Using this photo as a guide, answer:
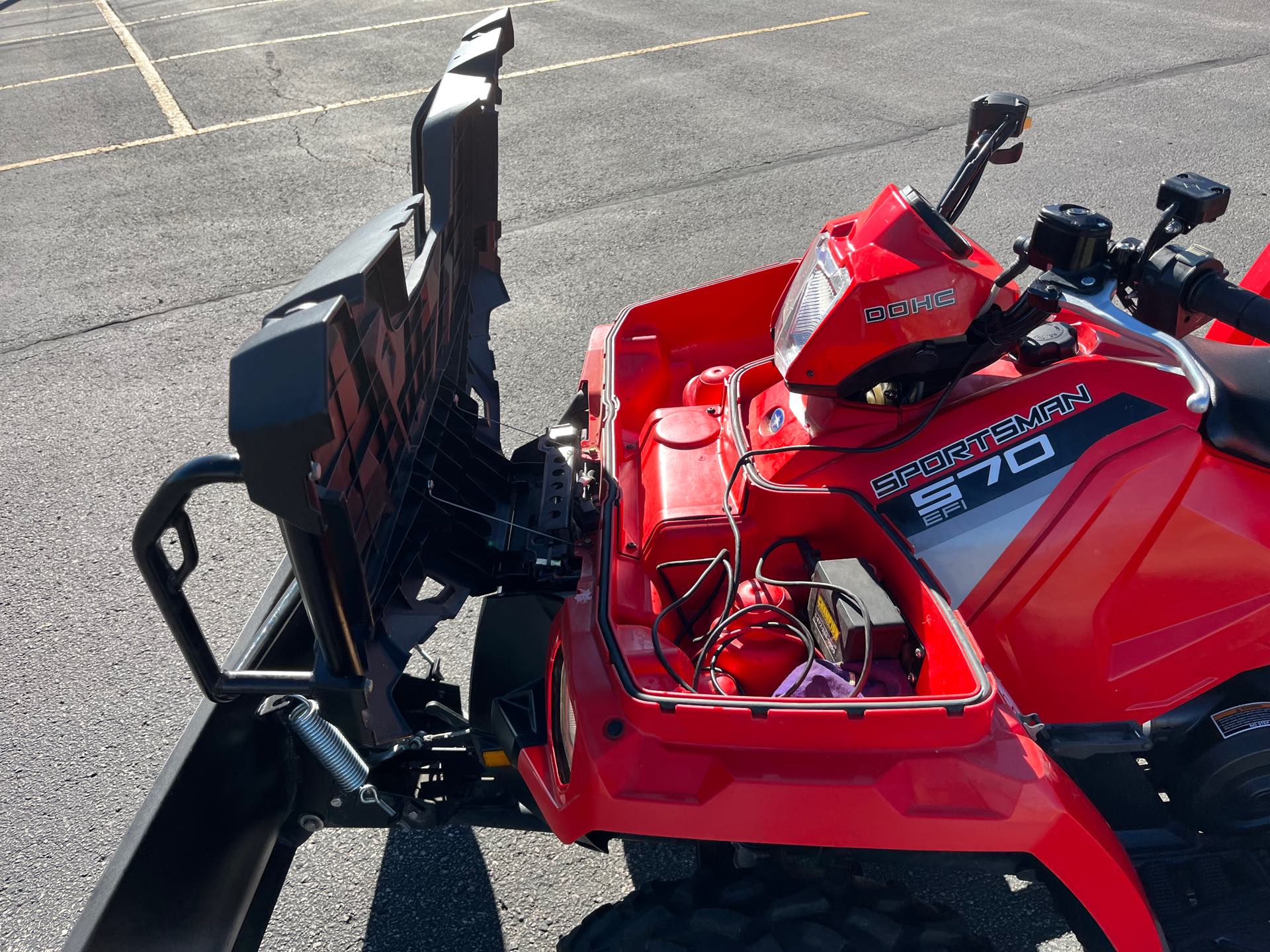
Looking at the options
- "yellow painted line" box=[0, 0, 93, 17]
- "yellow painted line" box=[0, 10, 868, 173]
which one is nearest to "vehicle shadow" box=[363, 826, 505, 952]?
"yellow painted line" box=[0, 10, 868, 173]

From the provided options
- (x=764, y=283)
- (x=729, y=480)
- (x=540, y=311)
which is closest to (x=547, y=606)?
(x=729, y=480)

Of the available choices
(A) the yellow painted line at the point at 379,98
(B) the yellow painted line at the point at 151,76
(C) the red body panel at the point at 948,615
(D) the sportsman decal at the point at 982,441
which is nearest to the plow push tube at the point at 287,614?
(C) the red body panel at the point at 948,615

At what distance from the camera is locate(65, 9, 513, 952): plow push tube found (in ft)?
5.59

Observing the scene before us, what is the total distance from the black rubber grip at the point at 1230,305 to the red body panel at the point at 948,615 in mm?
195

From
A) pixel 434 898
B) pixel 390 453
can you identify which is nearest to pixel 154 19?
pixel 390 453

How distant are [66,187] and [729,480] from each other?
25.4ft

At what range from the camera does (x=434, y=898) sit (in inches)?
115

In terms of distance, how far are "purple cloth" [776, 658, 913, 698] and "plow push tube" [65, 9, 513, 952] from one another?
847 mm

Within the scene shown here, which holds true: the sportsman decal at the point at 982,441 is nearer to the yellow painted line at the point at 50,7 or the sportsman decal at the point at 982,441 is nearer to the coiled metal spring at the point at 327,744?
the coiled metal spring at the point at 327,744

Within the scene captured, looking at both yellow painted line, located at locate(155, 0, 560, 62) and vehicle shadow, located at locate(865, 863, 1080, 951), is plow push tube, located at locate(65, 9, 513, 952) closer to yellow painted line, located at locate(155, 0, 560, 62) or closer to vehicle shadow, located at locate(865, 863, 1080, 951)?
vehicle shadow, located at locate(865, 863, 1080, 951)

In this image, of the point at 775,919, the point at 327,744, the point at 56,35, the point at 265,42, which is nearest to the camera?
the point at 775,919

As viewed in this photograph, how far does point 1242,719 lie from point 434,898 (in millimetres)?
2245

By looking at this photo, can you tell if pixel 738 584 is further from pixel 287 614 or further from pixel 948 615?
pixel 287 614

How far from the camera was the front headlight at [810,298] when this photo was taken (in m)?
2.58
